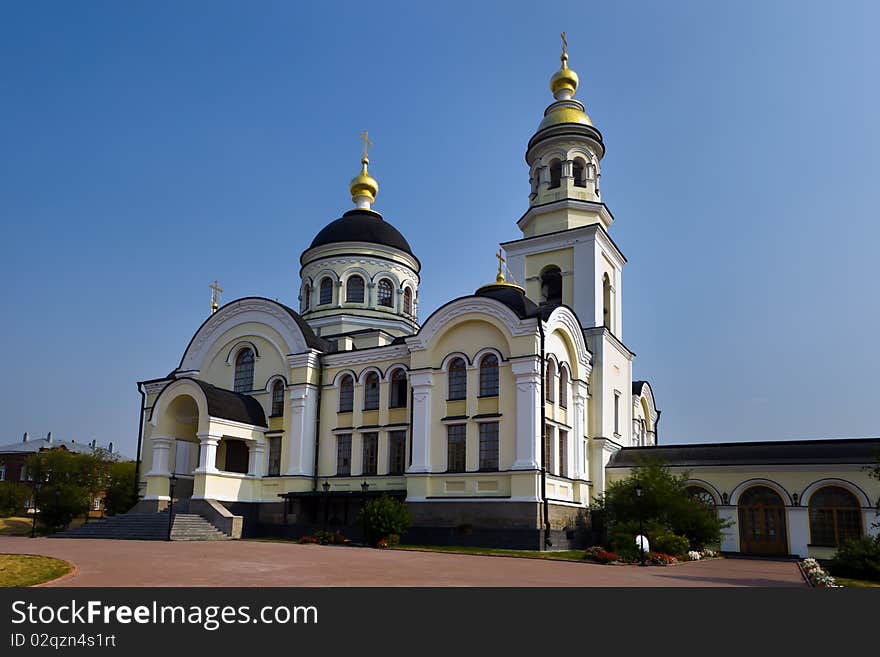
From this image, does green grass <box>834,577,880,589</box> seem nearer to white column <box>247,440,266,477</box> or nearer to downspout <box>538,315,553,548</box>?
downspout <box>538,315,553,548</box>

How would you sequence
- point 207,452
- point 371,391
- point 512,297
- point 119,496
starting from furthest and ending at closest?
point 119,496 < point 371,391 < point 207,452 < point 512,297

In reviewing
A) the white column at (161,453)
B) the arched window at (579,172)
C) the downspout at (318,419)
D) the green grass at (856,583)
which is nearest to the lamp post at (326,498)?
the downspout at (318,419)

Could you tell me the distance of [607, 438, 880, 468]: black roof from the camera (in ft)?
85.1

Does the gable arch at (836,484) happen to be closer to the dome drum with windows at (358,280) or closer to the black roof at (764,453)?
the black roof at (764,453)

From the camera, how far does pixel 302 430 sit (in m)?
30.9

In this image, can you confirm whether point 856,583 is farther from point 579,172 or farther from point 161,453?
point 161,453

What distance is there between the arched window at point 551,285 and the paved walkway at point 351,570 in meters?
13.5

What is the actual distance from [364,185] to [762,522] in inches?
991

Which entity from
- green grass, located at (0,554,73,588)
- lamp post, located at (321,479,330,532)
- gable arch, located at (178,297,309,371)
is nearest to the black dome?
gable arch, located at (178,297,309,371)

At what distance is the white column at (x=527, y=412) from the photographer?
25.1 m

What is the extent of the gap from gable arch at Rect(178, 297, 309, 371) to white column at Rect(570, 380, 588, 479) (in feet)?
36.5

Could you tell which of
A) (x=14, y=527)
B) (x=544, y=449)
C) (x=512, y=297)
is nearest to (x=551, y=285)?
(x=512, y=297)
